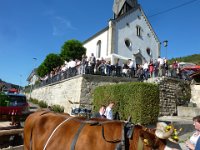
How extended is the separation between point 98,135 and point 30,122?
80.6 inches

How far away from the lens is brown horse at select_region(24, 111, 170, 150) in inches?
132

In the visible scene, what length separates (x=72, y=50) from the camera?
3941cm

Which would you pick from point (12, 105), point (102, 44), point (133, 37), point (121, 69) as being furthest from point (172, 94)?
point (133, 37)

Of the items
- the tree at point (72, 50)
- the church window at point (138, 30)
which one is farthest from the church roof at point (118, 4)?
the tree at point (72, 50)

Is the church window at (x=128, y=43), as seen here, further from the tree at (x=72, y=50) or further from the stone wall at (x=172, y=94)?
the stone wall at (x=172, y=94)

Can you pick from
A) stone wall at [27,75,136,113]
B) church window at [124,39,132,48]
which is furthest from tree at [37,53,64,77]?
stone wall at [27,75,136,113]

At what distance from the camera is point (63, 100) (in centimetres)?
2330

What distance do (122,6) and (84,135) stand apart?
125 ft

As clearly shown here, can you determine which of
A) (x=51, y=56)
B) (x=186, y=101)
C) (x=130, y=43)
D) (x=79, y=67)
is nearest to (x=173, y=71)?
(x=186, y=101)

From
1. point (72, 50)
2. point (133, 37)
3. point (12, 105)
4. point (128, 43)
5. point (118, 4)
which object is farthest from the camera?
point (118, 4)

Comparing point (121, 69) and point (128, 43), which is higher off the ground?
point (128, 43)

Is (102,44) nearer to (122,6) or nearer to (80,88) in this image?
(122,6)

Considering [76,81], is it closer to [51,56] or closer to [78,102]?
[78,102]

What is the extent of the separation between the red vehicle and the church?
51.3ft
